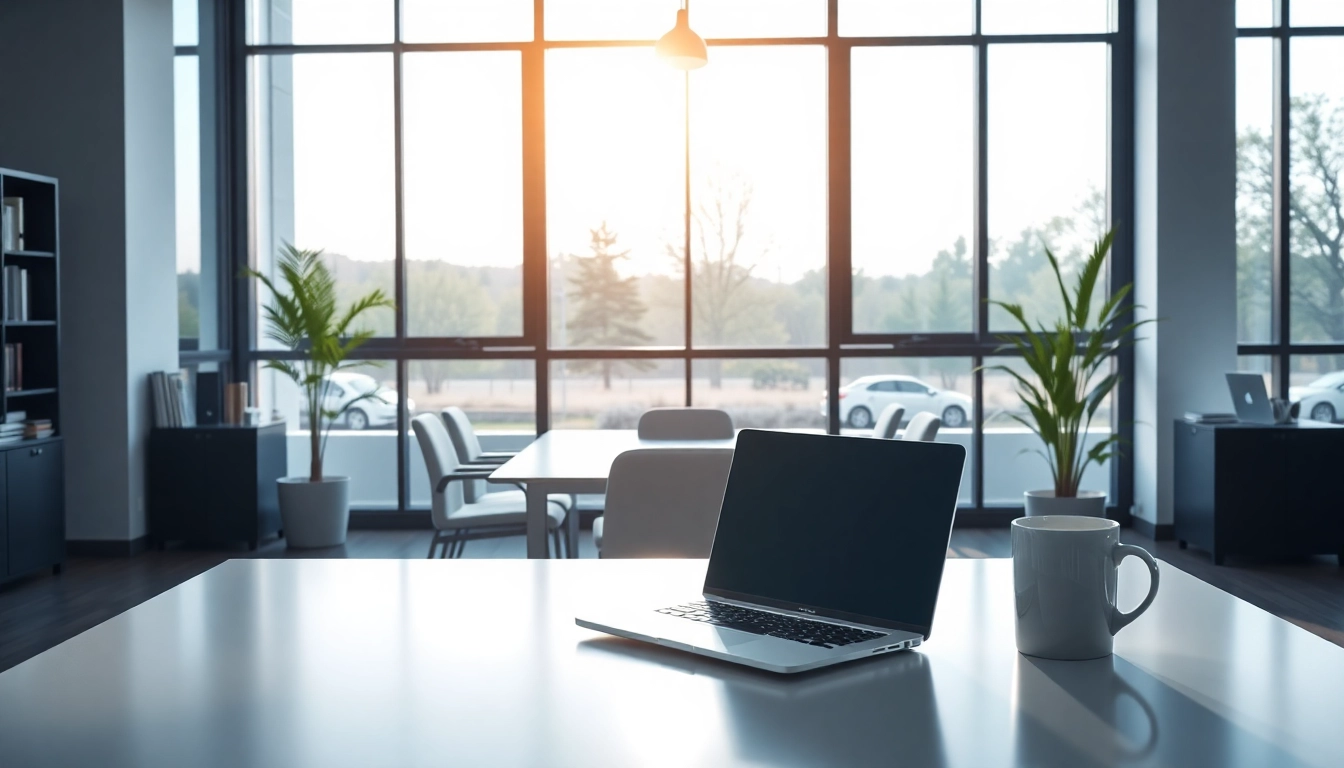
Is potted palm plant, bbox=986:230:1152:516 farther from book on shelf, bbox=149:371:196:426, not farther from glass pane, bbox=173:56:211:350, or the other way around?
glass pane, bbox=173:56:211:350

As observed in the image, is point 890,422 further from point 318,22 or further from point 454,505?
point 318,22

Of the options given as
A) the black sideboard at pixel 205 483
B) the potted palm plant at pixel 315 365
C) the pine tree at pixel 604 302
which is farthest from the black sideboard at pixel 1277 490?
the black sideboard at pixel 205 483

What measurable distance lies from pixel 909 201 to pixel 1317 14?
244cm

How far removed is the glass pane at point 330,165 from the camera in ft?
21.5

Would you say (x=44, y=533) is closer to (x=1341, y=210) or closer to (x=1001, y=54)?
(x=1001, y=54)

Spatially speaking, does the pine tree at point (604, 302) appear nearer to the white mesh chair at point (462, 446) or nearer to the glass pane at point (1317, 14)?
the white mesh chair at point (462, 446)

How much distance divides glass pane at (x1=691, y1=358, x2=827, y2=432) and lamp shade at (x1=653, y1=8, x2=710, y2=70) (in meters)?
2.15

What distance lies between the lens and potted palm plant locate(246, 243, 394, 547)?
5805mm

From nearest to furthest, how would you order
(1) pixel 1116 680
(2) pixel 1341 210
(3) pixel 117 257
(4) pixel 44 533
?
(1) pixel 1116 680, (4) pixel 44 533, (3) pixel 117 257, (2) pixel 1341 210

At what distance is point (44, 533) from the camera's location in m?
4.96

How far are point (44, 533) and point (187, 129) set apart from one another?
2381 millimetres

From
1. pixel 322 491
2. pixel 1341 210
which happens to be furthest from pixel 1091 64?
pixel 322 491

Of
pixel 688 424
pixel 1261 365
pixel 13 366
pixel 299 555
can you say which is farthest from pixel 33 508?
pixel 1261 365

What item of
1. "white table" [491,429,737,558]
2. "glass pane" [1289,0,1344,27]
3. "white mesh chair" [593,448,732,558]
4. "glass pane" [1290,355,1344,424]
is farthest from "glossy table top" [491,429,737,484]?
"glass pane" [1289,0,1344,27]
